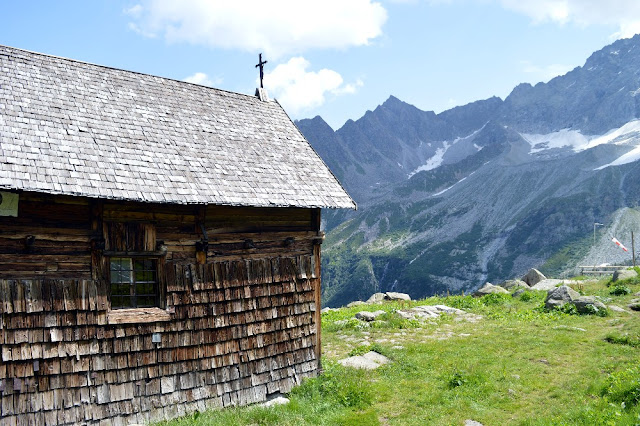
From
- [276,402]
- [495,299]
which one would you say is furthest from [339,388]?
[495,299]

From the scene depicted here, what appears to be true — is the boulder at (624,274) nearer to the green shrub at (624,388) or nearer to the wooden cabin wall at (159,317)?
the green shrub at (624,388)

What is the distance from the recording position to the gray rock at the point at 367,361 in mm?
14998

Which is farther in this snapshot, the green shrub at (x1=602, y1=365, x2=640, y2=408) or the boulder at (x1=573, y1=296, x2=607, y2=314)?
the boulder at (x1=573, y1=296, x2=607, y2=314)

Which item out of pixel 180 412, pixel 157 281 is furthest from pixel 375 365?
pixel 157 281

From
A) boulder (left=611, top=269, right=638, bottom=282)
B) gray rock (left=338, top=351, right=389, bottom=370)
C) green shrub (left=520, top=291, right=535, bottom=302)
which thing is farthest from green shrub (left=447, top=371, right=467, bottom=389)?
boulder (left=611, top=269, right=638, bottom=282)

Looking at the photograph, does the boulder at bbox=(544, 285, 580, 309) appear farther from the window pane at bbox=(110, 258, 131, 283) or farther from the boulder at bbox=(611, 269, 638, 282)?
the window pane at bbox=(110, 258, 131, 283)

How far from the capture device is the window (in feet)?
36.6

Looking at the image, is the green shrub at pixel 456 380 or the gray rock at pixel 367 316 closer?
the green shrub at pixel 456 380

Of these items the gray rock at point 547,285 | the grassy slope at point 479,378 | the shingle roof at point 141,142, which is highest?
the shingle roof at point 141,142

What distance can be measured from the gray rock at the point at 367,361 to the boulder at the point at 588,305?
1035 cm

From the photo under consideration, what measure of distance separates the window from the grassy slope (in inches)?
113

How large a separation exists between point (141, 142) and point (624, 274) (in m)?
27.1

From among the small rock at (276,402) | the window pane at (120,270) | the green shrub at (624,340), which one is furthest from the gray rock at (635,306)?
the window pane at (120,270)

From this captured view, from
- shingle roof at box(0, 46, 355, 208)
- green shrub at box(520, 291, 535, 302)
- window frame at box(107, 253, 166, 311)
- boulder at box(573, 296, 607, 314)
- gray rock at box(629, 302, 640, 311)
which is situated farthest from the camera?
green shrub at box(520, 291, 535, 302)
